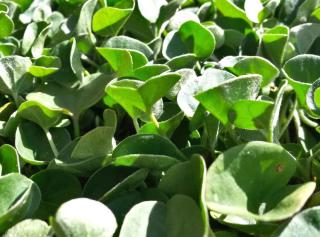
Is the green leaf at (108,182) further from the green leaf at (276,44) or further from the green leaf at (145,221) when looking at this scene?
the green leaf at (276,44)

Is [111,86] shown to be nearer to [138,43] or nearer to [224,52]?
[138,43]

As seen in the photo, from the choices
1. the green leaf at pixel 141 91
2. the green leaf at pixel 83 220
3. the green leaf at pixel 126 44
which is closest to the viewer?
the green leaf at pixel 83 220

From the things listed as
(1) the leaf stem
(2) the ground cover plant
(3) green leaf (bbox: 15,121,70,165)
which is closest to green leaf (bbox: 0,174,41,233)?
(2) the ground cover plant

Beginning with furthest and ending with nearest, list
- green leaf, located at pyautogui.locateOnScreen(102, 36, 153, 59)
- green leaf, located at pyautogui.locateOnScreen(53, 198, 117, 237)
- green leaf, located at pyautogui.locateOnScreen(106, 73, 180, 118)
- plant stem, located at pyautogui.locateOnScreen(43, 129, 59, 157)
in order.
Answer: green leaf, located at pyautogui.locateOnScreen(102, 36, 153, 59), plant stem, located at pyautogui.locateOnScreen(43, 129, 59, 157), green leaf, located at pyautogui.locateOnScreen(106, 73, 180, 118), green leaf, located at pyautogui.locateOnScreen(53, 198, 117, 237)

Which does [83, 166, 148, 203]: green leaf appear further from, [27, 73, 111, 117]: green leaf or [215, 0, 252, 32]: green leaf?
[215, 0, 252, 32]: green leaf

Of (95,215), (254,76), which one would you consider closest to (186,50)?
(254,76)

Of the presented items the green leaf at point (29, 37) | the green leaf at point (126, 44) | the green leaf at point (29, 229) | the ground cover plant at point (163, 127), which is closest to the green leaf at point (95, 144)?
the ground cover plant at point (163, 127)

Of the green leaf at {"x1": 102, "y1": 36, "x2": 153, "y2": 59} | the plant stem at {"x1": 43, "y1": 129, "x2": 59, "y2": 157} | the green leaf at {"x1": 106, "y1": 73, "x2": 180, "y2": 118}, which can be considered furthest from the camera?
the green leaf at {"x1": 102, "y1": 36, "x2": 153, "y2": 59}
